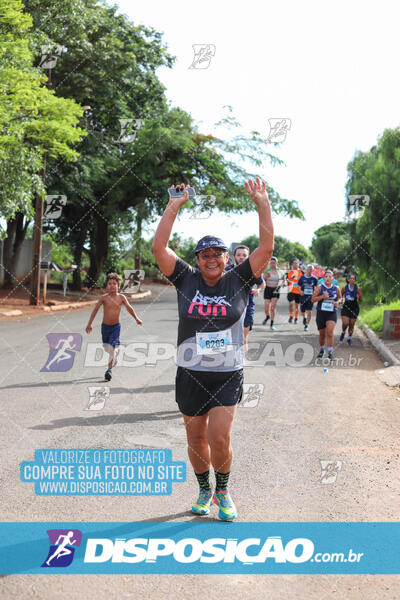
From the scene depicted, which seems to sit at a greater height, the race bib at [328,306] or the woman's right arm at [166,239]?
the woman's right arm at [166,239]

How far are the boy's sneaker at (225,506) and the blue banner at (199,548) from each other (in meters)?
0.09

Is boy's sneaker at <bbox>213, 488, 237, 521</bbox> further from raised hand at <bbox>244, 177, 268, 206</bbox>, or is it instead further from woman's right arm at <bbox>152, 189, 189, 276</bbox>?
raised hand at <bbox>244, 177, 268, 206</bbox>

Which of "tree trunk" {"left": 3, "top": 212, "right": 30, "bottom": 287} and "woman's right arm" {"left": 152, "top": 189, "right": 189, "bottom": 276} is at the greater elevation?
"woman's right arm" {"left": 152, "top": 189, "right": 189, "bottom": 276}

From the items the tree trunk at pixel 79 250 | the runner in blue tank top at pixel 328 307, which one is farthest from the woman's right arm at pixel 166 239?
the tree trunk at pixel 79 250

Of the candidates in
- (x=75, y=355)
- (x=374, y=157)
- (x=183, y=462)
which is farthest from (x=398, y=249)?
(x=183, y=462)

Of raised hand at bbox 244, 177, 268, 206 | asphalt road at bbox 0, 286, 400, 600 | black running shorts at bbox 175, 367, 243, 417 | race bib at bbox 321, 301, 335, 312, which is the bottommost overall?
asphalt road at bbox 0, 286, 400, 600

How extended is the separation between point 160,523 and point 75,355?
775 centimetres

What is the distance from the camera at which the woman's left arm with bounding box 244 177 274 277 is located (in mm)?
4102

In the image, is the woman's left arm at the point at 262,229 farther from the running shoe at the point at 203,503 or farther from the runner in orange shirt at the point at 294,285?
the runner in orange shirt at the point at 294,285

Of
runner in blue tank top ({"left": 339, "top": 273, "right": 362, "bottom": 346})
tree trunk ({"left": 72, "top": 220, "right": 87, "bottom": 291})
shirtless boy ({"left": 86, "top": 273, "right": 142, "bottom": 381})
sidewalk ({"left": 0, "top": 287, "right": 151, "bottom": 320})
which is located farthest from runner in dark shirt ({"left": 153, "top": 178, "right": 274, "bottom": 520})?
tree trunk ({"left": 72, "top": 220, "right": 87, "bottom": 291})

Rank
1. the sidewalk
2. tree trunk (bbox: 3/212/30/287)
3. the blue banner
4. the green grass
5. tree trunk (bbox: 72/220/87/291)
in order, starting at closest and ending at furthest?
the blue banner → the green grass → the sidewalk → tree trunk (bbox: 3/212/30/287) → tree trunk (bbox: 72/220/87/291)

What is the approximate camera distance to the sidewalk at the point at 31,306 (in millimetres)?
19547

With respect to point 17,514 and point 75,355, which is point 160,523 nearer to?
point 17,514

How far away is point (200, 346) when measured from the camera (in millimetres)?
4121
